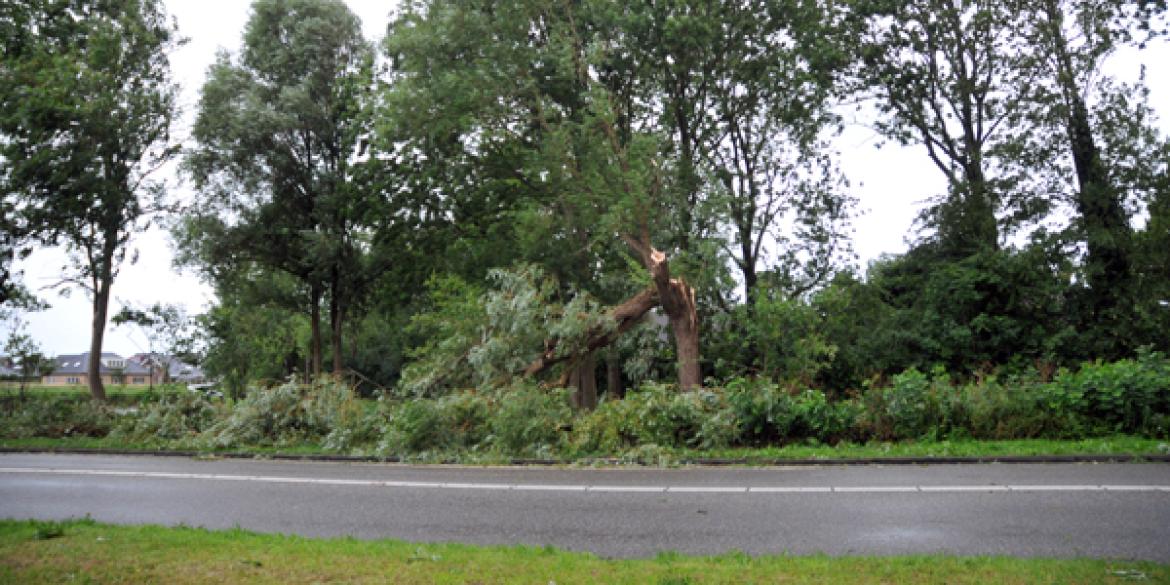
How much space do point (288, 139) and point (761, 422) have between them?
21.7m

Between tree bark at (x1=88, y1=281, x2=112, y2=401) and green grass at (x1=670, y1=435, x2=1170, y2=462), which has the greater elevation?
tree bark at (x1=88, y1=281, x2=112, y2=401)

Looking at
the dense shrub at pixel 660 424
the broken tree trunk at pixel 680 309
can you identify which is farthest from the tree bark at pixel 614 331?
the dense shrub at pixel 660 424

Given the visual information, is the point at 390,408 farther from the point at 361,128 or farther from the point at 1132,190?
the point at 1132,190

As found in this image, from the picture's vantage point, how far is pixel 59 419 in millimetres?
19359

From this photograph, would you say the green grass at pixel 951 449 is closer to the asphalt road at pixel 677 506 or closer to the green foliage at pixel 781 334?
the asphalt road at pixel 677 506

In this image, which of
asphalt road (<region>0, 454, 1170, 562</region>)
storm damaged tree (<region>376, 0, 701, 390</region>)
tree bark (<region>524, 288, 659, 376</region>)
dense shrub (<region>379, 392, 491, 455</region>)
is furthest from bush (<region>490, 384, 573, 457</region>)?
storm damaged tree (<region>376, 0, 701, 390</region>)

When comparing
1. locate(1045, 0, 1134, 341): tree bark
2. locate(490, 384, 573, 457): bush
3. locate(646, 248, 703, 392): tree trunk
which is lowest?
locate(490, 384, 573, 457): bush

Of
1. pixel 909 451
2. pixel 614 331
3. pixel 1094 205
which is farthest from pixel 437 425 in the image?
pixel 1094 205

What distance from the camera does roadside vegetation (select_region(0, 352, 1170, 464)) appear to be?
11.7 m

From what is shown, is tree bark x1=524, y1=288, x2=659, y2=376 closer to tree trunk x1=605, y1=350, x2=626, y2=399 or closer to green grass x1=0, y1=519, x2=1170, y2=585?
tree trunk x1=605, y1=350, x2=626, y2=399

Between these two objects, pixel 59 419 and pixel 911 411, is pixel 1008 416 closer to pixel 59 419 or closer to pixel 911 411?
pixel 911 411

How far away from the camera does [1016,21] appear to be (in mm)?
25641

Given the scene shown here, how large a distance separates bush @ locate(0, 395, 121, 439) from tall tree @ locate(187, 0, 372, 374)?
29.2 ft

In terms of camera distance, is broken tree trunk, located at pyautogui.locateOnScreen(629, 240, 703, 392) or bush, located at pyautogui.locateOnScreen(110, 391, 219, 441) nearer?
bush, located at pyautogui.locateOnScreen(110, 391, 219, 441)
